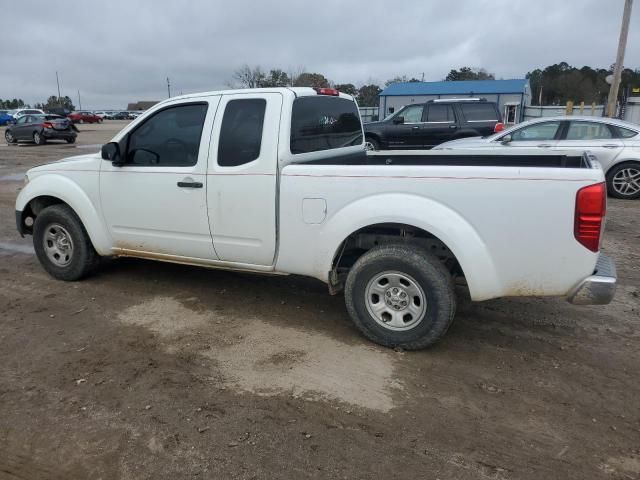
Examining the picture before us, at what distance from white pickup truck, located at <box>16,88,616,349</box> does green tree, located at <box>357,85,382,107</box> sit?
4709 centimetres

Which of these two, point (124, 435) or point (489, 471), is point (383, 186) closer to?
point (489, 471)

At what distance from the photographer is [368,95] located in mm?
59594

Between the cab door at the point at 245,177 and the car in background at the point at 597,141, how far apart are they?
21.4 ft

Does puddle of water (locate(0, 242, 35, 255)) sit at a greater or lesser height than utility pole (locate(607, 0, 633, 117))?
lesser

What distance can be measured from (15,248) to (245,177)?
445 cm

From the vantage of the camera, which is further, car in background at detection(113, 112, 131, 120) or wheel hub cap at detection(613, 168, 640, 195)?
car in background at detection(113, 112, 131, 120)

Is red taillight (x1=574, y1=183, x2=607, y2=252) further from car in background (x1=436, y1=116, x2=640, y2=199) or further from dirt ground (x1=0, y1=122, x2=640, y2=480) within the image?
car in background (x1=436, y1=116, x2=640, y2=199)

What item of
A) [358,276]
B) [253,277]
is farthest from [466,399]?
[253,277]

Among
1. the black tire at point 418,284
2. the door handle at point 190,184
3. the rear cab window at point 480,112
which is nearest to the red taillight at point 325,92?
the door handle at point 190,184

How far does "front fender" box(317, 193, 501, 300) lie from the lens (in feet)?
11.4

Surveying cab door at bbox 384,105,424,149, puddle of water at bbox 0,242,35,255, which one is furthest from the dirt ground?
cab door at bbox 384,105,424,149

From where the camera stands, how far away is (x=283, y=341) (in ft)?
13.4

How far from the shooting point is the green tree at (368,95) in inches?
2084

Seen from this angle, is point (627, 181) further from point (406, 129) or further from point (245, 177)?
point (245, 177)
